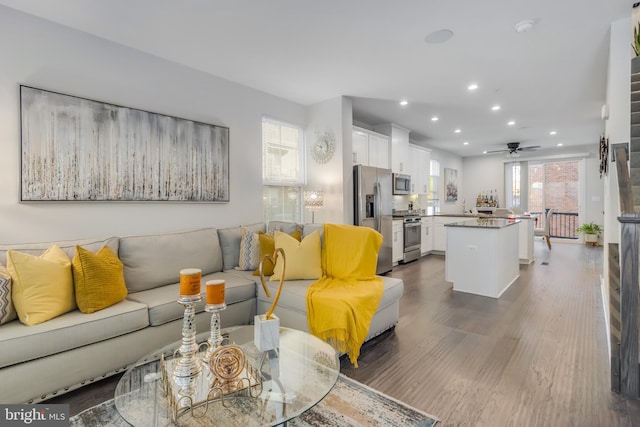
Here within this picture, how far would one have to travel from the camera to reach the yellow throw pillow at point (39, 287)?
6.24 feet

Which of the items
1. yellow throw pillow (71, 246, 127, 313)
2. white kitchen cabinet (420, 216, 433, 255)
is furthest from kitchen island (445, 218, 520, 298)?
yellow throw pillow (71, 246, 127, 313)

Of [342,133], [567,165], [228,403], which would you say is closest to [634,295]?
[228,403]

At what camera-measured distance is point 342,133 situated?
14.8 feet

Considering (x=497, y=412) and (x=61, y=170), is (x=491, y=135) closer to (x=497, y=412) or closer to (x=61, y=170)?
(x=497, y=412)

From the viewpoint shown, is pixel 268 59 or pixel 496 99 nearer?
pixel 268 59

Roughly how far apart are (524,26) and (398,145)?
3.53 m

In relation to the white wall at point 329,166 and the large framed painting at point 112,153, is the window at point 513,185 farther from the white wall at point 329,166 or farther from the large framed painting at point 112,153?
the large framed painting at point 112,153

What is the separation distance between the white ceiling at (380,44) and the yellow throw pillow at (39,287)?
6.36ft

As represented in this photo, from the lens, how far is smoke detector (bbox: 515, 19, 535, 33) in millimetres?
2641

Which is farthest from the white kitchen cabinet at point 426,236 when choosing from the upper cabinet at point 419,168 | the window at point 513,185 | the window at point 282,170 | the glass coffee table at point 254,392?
the glass coffee table at point 254,392

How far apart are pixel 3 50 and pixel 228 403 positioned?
304cm

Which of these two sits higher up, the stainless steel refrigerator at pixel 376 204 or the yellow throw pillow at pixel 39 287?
the stainless steel refrigerator at pixel 376 204

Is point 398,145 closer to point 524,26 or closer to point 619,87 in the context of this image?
point 524,26

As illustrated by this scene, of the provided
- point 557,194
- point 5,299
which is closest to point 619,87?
point 5,299
